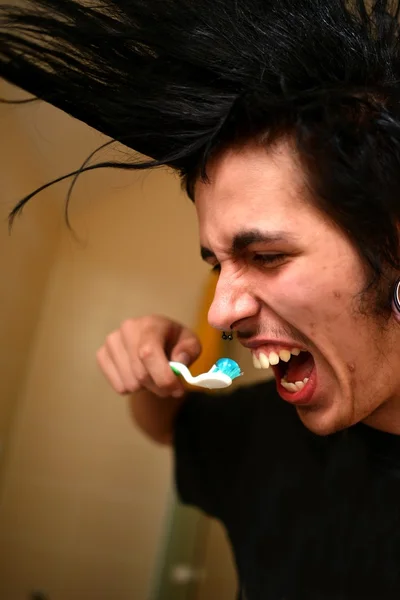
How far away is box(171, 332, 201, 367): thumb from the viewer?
0.64m

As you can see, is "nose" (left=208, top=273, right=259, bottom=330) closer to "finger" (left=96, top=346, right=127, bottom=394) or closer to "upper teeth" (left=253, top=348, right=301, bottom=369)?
"upper teeth" (left=253, top=348, right=301, bottom=369)

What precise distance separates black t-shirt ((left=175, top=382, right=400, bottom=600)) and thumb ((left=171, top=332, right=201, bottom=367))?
150 millimetres

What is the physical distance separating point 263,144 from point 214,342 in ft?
1.83

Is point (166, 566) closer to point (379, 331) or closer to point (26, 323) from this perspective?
point (26, 323)

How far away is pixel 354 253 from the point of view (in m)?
0.46

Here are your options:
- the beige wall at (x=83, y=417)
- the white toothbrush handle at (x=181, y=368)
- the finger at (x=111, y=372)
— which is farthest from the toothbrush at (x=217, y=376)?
the beige wall at (x=83, y=417)

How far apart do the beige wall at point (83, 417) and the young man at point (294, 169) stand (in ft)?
1.66

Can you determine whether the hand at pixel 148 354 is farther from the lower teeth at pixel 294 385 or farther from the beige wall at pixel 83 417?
the beige wall at pixel 83 417

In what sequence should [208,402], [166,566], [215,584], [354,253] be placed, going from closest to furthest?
[354,253] → [208,402] → [215,584] → [166,566]

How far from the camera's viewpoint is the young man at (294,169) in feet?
1.50

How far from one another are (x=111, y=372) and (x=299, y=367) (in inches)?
10.1

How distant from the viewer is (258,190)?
0.47 m

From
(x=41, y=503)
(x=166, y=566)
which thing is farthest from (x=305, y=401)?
(x=41, y=503)

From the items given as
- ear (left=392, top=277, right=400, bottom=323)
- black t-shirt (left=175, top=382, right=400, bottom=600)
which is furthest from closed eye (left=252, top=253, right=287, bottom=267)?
black t-shirt (left=175, top=382, right=400, bottom=600)
